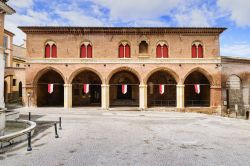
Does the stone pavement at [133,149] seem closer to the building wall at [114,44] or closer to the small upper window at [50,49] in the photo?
the building wall at [114,44]

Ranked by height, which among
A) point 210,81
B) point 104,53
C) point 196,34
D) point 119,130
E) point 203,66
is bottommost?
point 119,130

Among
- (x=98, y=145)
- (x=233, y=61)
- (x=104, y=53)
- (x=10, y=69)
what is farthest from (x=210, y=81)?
(x=10, y=69)

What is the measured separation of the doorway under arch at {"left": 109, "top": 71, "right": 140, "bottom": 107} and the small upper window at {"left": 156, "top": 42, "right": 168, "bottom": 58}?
5.00 meters

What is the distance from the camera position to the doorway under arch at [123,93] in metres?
27.9

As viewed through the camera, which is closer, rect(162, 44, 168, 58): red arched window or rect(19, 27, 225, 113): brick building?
rect(19, 27, 225, 113): brick building

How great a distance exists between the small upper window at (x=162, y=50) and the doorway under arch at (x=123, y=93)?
4998 mm

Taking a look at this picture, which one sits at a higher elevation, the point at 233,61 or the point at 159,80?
the point at 233,61

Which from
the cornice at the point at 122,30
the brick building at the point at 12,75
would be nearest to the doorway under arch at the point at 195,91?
the cornice at the point at 122,30

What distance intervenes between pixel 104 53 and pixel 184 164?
18518 millimetres

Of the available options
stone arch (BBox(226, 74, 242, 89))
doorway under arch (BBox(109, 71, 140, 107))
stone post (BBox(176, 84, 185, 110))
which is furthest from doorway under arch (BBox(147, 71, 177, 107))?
stone arch (BBox(226, 74, 242, 89))

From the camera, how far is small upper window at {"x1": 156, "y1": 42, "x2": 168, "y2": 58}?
79.6 ft

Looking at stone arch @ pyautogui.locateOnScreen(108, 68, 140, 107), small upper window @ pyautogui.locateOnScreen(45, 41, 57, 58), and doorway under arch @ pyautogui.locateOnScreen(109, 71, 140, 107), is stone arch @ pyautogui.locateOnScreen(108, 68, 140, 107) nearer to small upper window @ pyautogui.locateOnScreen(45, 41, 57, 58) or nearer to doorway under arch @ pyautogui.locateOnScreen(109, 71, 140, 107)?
doorway under arch @ pyautogui.locateOnScreen(109, 71, 140, 107)

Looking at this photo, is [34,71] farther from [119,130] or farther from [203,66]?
[203,66]

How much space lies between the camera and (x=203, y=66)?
24156 mm
